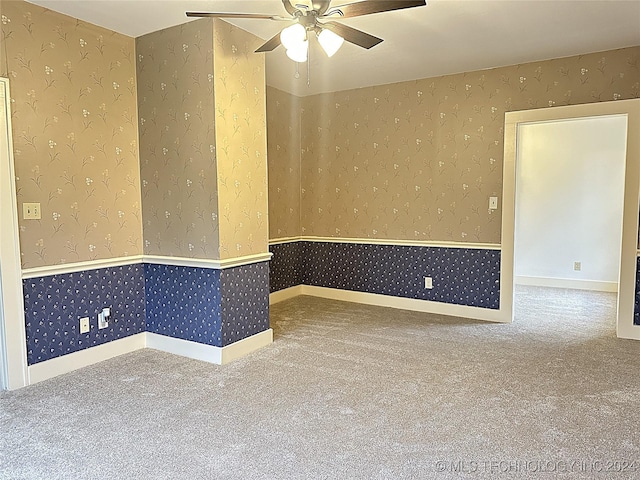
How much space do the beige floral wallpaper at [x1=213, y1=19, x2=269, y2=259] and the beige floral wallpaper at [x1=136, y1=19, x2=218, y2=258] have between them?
0.21 feet

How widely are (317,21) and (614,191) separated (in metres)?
5.10

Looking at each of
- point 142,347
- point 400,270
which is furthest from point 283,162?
point 142,347

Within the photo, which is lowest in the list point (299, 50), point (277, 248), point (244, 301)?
point (244, 301)

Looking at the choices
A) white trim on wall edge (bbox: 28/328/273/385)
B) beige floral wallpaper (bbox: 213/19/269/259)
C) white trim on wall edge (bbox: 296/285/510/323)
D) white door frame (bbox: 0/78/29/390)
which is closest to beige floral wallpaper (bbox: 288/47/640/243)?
white trim on wall edge (bbox: 296/285/510/323)

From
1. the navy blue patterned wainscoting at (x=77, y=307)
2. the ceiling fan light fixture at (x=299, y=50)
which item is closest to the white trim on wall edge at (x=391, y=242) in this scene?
the navy blue patterned wainscoting at (x=77, y=307)

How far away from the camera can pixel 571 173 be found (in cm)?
596

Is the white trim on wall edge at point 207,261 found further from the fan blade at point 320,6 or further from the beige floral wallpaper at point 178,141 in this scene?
the fan blade at point 320,6

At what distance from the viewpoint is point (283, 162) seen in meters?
5.21

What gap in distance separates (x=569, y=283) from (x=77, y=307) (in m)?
5.88

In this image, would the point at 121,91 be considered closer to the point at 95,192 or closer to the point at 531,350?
the point at 95,192

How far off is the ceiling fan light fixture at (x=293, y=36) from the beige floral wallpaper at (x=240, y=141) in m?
0.90

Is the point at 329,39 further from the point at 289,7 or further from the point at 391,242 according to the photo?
the point at 391,242

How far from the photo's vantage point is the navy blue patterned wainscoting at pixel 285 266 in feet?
16.8

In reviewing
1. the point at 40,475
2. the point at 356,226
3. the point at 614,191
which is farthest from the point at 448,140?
the point at 40,475
